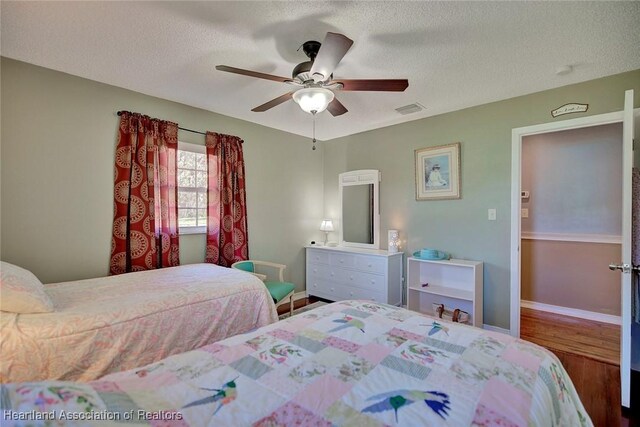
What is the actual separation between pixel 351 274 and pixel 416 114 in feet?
6.90

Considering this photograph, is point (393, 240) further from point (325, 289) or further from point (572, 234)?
point (572, 234)

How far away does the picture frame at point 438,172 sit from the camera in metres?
3.36

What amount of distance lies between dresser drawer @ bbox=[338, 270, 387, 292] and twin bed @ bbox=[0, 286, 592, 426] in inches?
81.4

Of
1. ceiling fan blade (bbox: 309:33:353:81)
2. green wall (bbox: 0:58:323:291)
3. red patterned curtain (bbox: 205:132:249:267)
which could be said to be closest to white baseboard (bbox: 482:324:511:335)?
red patterned curtain (bbox: 205:132:249:267)

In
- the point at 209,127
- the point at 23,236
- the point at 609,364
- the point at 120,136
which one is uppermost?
the point at 209,127

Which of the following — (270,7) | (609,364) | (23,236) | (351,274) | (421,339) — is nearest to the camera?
(421,339)

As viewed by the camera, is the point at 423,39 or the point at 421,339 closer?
the point at 421,339

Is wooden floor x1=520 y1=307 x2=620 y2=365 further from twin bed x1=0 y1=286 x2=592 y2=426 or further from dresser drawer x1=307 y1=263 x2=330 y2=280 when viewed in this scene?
dresser drawer x1=307 y1=263 x2=330 y2=280

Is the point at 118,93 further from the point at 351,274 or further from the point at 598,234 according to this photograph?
the point at 598,234

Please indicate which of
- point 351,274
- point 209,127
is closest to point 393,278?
point 351,274

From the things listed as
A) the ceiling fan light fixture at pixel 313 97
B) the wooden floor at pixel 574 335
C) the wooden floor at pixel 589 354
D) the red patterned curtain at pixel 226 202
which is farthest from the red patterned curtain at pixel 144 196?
the wooden floor at pixel 574 335

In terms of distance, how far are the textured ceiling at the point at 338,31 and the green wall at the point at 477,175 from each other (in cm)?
16

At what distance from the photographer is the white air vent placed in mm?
3232

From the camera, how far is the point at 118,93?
2811 millimetres
